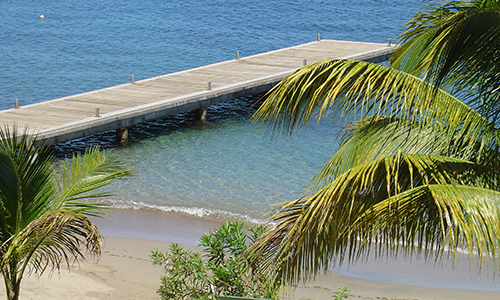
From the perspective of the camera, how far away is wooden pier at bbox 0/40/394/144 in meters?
15.5

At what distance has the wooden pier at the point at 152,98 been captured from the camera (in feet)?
50.9

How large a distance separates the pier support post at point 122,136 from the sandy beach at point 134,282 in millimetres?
5533

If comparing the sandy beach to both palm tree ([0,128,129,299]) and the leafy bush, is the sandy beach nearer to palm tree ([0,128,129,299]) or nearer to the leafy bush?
the leafy bush

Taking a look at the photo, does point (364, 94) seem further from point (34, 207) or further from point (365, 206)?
point (34, 207)

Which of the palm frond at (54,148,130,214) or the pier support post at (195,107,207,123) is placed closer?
the palm frond at (54,148,130,214)

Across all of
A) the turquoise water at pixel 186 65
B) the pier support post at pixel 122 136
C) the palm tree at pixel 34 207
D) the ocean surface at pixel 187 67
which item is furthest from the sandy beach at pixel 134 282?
the pier support post at pixel 122 136

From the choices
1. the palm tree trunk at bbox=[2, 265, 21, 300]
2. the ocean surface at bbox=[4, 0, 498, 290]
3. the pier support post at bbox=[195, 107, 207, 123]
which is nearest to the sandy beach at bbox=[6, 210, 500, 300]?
the ocean surface at bbox=[4, 0, 498, 290]

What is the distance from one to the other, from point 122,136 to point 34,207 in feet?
38.0

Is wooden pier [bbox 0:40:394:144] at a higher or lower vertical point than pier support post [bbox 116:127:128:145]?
higher

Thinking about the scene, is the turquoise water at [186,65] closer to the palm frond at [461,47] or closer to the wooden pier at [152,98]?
the palm frond at [461,47]

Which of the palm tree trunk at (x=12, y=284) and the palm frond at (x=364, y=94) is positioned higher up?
the palm frond at (x=364, y=94)

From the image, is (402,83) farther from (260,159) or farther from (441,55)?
(260,159)

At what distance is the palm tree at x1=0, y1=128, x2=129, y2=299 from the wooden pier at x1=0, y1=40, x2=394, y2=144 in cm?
783

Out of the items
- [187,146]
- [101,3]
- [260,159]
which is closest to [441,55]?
[260,159]
